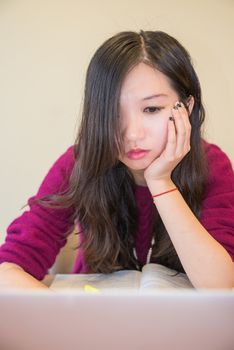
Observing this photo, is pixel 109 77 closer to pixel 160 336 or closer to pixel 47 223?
pixel 47 223

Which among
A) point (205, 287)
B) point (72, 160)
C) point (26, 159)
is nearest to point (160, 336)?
point (205, 287)

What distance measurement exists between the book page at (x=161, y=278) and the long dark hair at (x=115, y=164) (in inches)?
1.9

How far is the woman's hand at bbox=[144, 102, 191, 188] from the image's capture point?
79 centimetres

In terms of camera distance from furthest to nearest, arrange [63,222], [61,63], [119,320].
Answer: [61,63] → [63,222] → [119,320]

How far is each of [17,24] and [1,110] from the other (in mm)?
280

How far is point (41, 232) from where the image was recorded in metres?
0.92

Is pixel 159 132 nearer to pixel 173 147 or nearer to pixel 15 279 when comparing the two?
pixel 173 147

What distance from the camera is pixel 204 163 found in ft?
2.93

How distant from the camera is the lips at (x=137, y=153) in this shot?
800mm

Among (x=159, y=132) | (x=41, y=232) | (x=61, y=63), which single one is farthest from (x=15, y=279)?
(x=61, y=63)

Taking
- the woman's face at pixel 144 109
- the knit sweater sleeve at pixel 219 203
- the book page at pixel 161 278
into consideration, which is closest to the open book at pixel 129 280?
the book page at pixel 161 278

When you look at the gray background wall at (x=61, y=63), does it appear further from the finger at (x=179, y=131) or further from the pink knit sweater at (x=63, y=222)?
the finger at (x=179, y=131)

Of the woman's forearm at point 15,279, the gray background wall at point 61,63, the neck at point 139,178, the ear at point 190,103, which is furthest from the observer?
the gray background wall at point 61,63

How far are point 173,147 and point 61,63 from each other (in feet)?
2.18
